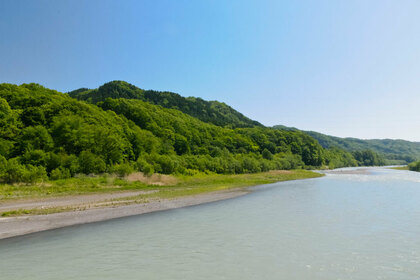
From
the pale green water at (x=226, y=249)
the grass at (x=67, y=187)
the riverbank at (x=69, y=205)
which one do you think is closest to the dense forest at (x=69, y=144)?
the grass at (x=67, y=187)

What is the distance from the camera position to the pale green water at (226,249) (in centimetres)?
1398

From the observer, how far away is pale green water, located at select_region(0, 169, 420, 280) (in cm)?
1398

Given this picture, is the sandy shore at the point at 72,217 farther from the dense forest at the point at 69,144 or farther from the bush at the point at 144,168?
the bush at the point at 144,168

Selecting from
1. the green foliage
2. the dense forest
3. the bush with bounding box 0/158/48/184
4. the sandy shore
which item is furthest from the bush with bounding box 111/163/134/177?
the green foliage

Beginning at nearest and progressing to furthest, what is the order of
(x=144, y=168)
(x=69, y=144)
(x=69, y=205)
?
(x=69, y=205) < (x=69, y=144) < (x=144, y=168)

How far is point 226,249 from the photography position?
17578 mm

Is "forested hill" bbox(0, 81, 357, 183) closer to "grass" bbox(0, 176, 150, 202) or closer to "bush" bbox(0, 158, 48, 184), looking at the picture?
"bush" bbox(0, 158, 48, 184)

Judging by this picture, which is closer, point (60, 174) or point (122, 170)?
point (60, 174)

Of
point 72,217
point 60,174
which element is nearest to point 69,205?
point 72,217

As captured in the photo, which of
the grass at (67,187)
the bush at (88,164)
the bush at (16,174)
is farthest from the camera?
the bush at (88,164)

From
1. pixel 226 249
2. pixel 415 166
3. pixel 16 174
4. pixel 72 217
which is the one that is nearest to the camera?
pixel 226 249

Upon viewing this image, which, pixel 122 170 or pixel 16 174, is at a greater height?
pixel 122 170

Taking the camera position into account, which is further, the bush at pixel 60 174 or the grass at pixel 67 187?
the bush at pixel 60 174

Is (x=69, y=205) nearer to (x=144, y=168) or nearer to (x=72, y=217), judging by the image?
(x=72, y=217)
